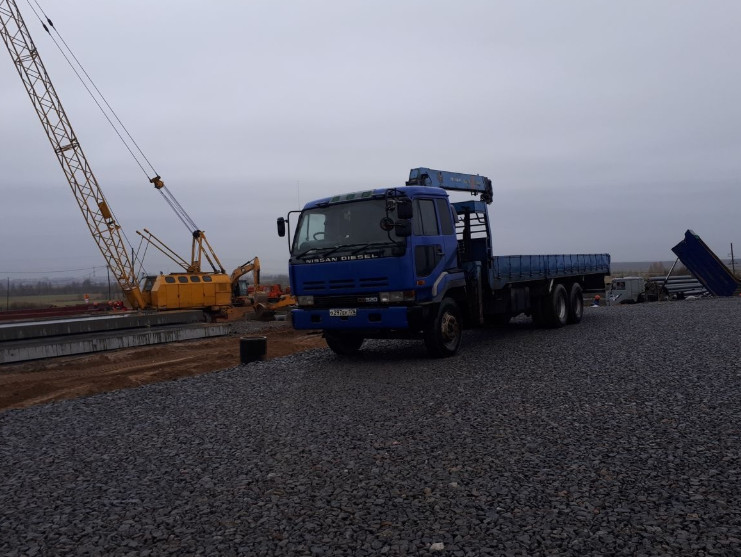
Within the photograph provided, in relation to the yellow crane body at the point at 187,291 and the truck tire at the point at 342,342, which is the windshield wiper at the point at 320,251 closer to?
the truck tire at the point at 342,342

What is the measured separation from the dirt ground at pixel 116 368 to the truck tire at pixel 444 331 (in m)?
4.83

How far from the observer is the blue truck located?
9.53m

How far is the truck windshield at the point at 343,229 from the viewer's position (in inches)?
384

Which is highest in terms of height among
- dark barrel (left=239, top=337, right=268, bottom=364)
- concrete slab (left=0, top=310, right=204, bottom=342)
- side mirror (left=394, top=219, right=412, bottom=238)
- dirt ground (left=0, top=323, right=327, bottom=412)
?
side mirror (left=394, top=219, right=412, bottom=238)

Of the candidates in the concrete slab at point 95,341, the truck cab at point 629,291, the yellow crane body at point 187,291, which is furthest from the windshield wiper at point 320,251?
the truck cab at point 629,291

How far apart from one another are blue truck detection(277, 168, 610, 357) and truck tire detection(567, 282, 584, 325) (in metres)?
4.30

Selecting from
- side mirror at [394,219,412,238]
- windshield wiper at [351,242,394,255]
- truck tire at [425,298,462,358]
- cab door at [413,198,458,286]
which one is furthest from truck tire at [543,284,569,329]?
windshield wiper at [351,242,394,255]

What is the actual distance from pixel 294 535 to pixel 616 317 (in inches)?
582

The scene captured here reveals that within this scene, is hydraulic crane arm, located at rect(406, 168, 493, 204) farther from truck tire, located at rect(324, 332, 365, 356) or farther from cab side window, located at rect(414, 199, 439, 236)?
truck tire, located at rect(324, 332, 365, 356)

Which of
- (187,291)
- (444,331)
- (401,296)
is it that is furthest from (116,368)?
(187,291)

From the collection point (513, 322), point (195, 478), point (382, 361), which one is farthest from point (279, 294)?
point (195, 478)

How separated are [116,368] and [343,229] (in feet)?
23.6

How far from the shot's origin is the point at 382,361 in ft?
35.0

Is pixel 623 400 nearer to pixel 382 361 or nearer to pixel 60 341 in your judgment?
pixel 382 361
